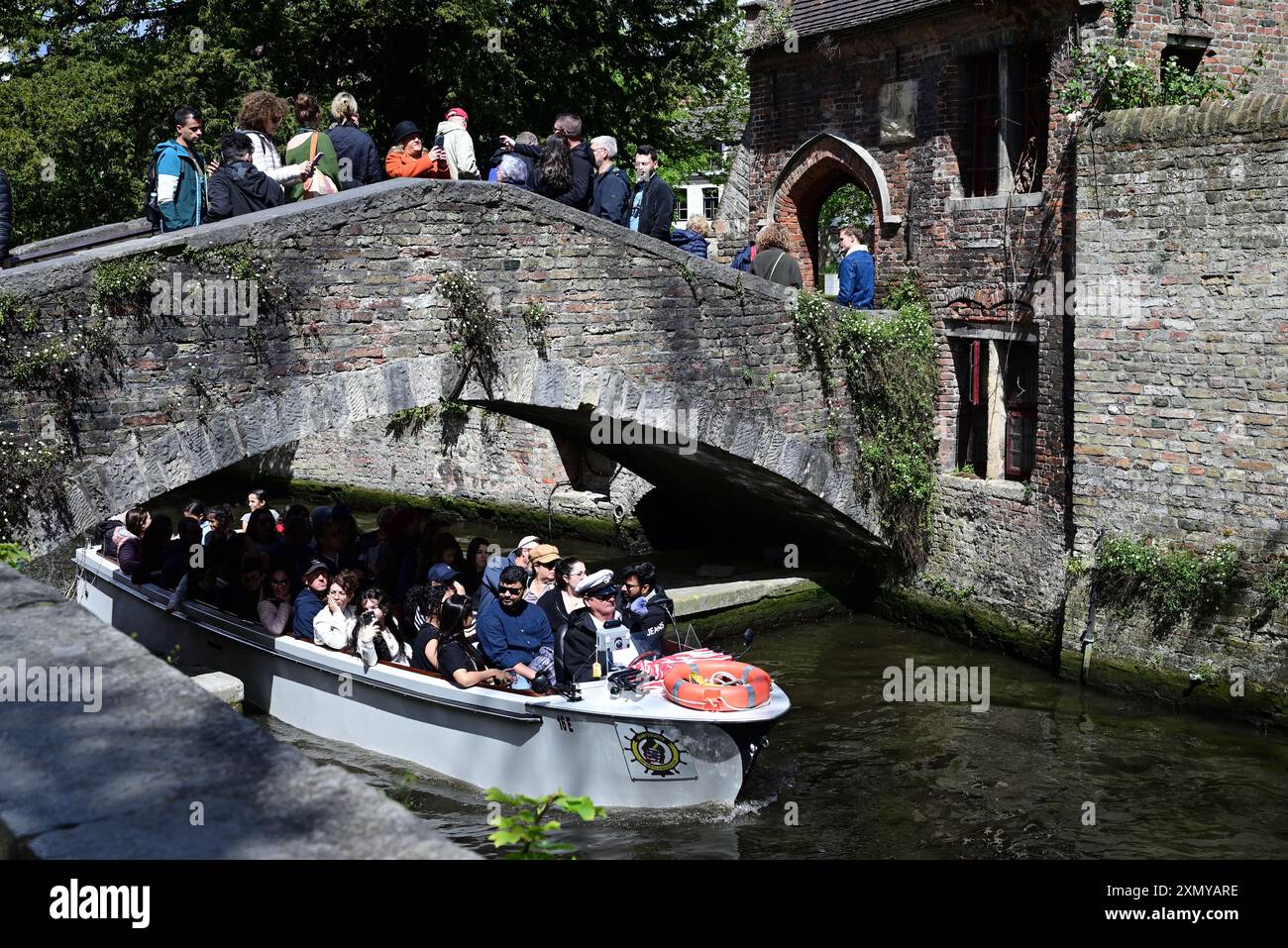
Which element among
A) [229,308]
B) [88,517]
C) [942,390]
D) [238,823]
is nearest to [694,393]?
[942,390]

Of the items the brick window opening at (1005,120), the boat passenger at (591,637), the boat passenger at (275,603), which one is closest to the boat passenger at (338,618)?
the boat passenger at (275,603)

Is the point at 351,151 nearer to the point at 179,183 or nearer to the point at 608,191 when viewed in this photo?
the point at 179,183

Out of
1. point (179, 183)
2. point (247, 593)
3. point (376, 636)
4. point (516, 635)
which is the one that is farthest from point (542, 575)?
point (179, 183)

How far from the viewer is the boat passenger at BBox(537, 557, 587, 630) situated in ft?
31.2

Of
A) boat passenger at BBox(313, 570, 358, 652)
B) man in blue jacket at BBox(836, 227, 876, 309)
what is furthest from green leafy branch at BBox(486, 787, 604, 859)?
man in blue jacket at BBox(836, 227, 876, 309)

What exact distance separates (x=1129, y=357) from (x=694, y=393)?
343cm

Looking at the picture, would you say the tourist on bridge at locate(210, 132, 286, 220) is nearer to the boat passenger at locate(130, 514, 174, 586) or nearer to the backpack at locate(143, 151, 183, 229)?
the backpack at locate(143, 151, 183, 229)

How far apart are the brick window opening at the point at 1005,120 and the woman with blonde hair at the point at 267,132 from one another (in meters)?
5.92

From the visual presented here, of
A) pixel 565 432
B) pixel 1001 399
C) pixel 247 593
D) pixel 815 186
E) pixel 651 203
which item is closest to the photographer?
pixel 247 593

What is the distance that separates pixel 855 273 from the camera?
497 inches

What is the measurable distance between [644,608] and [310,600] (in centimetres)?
249

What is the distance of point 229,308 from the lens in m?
9.18

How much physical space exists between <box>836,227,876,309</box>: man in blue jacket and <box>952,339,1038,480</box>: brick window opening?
94 centimetres
